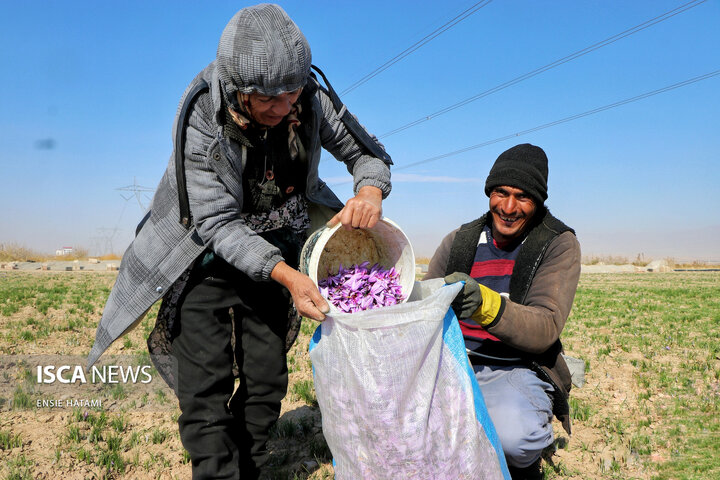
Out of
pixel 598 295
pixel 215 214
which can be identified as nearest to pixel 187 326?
pixel 215 214

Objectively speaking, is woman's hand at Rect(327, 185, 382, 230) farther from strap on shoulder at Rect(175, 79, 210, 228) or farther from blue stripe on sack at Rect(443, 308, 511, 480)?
strap on shoulder at Rect(175, 79, 210, 228)

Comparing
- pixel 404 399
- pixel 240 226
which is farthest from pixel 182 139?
pixel 404 399

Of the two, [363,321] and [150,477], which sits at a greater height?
[363,321]

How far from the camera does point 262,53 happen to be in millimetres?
2123

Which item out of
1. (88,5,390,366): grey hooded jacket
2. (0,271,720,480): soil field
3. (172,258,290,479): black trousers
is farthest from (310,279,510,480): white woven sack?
(0,271,720,480): soil field

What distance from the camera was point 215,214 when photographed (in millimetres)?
2451

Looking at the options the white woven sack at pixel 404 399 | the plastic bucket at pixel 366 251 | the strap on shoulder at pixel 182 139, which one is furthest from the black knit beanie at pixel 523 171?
the strap on shoulder at pixel 182 139

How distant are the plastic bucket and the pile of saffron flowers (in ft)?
0.16

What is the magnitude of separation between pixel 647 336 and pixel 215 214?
6541 millimetres

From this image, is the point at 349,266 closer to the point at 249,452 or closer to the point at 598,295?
the point at 249,452

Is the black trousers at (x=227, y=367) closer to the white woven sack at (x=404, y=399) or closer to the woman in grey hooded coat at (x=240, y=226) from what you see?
the woman in grey hooded coat at (x=240, y=226)

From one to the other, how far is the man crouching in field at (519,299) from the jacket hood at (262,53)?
1.14 meters

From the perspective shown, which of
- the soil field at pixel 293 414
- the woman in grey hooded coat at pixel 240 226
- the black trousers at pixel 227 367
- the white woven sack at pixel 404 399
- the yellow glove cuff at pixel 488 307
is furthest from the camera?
the soil field at pixel 293 414

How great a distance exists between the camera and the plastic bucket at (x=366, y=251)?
252 cm
